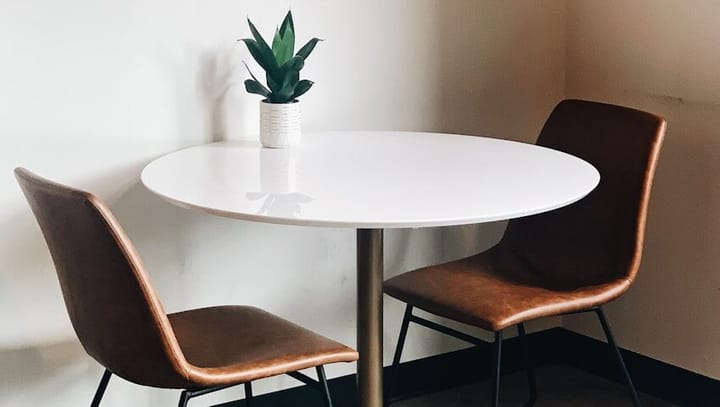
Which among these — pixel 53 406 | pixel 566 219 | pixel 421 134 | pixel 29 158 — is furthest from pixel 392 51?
pixel 53 406

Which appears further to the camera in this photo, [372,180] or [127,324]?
[372,180]

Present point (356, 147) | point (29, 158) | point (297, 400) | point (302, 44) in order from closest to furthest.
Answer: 1. point (29, 158)
2. point (356, 147)
3. point (302, 44)
4. point (297, 400)

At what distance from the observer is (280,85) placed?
239 centimetres

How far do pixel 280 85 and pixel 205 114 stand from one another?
223mm

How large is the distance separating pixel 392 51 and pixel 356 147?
1.42 feet

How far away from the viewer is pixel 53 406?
241 centimetres

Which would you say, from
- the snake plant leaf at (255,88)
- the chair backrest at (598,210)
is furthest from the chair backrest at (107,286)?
the chair backrest at (598,210)

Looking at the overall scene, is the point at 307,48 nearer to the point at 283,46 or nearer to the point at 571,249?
the point at 283,46

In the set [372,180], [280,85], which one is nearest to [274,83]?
[280,85]

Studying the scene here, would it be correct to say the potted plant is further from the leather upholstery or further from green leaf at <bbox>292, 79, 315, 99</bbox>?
the leather upholstery

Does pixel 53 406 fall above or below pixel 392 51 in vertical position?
below

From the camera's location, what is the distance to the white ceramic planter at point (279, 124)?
238 centimetres

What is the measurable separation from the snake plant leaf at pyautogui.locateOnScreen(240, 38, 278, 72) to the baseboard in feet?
2.92

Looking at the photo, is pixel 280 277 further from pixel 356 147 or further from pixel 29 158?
pixel 29 158
